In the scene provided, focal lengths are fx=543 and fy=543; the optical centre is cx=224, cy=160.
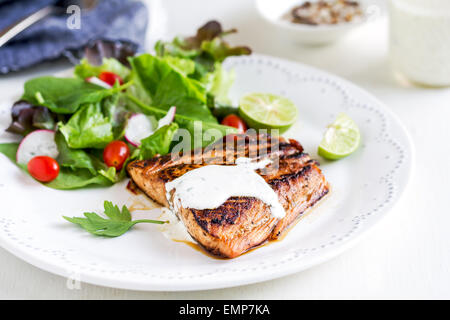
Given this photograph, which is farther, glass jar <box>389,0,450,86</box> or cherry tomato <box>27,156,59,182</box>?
glass jar <box>389,0,450,86</box>

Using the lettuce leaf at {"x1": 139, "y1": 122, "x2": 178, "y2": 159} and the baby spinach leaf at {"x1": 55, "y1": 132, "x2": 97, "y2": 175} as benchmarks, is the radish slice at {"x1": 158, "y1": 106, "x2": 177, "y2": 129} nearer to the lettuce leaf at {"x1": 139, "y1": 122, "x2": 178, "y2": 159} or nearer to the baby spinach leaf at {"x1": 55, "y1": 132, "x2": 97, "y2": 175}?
the lettuce leaf at {"x1": 139, "y1": 122, "x2": 178, "y2": 159}

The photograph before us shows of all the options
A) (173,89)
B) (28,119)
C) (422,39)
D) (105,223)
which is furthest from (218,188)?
(422,39)

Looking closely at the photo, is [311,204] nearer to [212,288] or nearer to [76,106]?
[212,288]

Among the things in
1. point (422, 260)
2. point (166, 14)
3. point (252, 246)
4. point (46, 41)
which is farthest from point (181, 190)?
point (166, 14)

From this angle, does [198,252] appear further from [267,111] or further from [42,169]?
[267,111]

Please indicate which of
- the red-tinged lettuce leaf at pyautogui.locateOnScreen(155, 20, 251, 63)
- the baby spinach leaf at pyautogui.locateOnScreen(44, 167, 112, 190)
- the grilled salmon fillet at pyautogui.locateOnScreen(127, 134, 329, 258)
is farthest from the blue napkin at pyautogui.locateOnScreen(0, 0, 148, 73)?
the grilled salmon fillet at pyautogui.locateOnScreen(127, 134, 329, 258)

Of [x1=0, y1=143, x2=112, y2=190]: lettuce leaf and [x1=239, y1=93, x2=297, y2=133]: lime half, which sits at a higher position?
[x1=239, y1=93, x2=297, y2=133]: lime half
